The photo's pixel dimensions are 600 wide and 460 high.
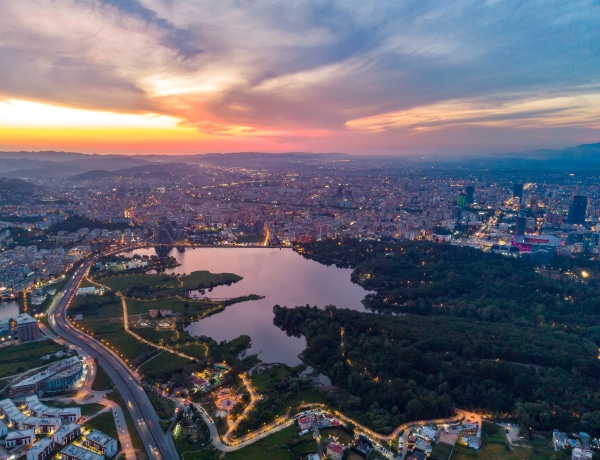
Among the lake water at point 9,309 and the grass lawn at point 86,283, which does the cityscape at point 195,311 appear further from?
the grass lawn at point 86,283

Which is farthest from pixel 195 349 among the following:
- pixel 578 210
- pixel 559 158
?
pixel 559 158

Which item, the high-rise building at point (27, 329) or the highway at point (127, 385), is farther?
the high-rise building at point (27, 329)

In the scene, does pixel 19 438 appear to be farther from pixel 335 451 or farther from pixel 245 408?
pixel 335 451

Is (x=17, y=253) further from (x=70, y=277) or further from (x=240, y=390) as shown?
(x=240, y=390)

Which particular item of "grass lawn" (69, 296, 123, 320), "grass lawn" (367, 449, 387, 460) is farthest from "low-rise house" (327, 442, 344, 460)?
"grass lawn" (69, 296, 123, 320)

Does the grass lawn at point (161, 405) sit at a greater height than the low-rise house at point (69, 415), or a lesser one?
lesser

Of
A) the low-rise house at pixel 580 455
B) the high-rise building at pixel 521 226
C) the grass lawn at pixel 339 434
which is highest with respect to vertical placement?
the high-rise building at pixel 521 226

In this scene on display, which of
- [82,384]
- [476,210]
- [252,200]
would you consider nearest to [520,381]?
[82,384]

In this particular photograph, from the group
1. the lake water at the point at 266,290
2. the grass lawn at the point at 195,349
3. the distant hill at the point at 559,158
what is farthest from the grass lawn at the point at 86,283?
the distant hill at the point at 559,158
